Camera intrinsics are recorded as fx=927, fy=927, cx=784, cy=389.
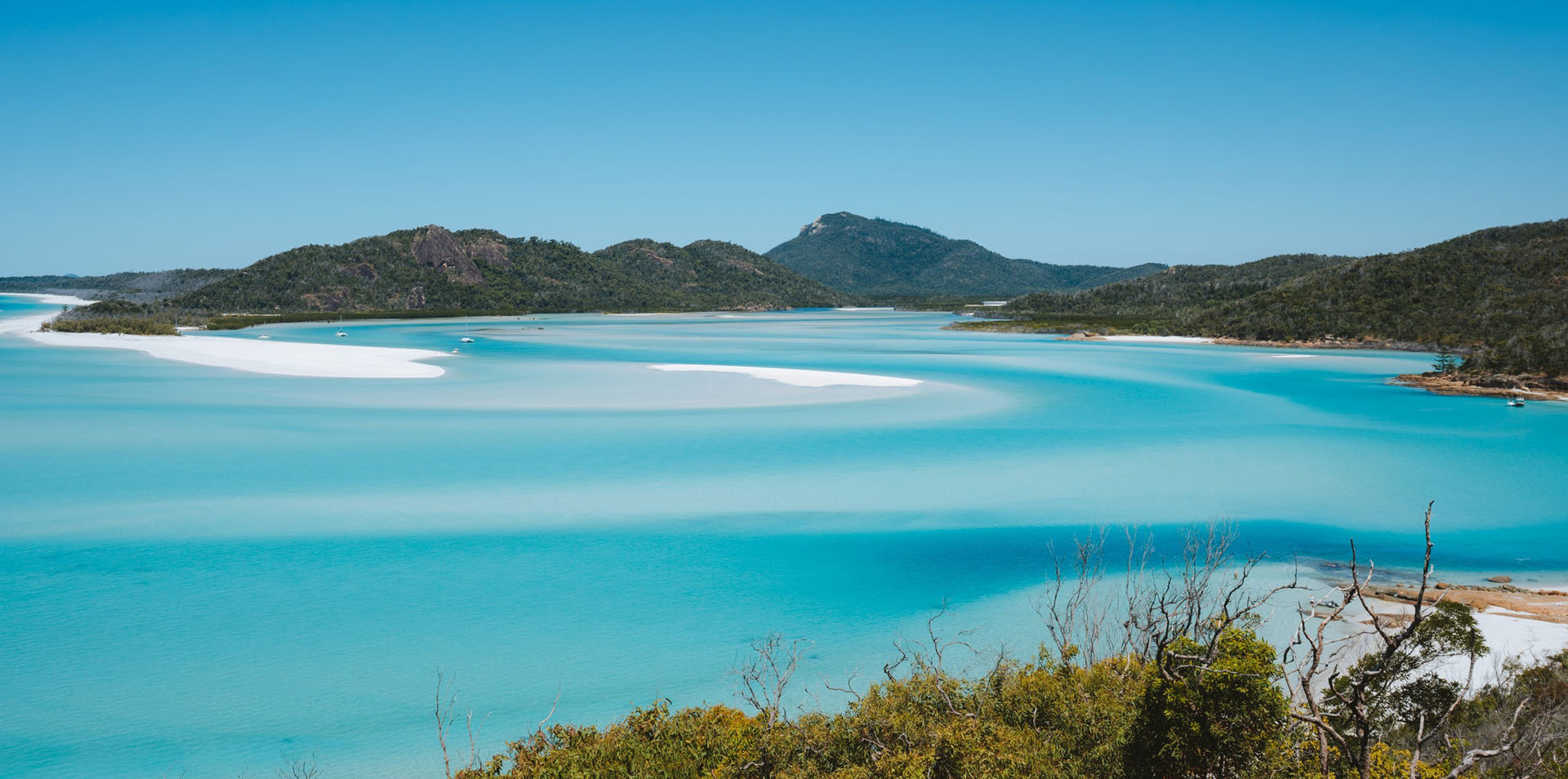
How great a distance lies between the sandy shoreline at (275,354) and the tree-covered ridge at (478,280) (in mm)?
50832

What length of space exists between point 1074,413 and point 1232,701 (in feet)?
91.0

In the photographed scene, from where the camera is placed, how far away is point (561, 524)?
1819 cm

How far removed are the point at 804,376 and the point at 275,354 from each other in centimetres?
3038

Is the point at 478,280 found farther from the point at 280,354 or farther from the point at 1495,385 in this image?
the point at 1495,385

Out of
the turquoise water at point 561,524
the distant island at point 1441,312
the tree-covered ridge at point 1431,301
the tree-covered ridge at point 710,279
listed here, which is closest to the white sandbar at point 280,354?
the turquoise water at point 561,524

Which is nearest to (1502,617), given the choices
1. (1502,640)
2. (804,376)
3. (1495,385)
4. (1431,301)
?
(1502,640)

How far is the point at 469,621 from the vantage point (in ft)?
43.1

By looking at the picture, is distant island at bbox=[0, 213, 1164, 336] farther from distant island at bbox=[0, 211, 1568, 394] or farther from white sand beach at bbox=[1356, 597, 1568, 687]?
white sand beach at bbox=[1356, 597, 1568, 687]

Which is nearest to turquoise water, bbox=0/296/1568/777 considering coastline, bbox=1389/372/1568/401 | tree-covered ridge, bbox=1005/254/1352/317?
coastline, bbox=1389/372/1568/401

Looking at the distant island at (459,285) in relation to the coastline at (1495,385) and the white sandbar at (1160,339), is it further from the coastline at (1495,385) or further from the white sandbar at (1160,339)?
the coastline at (1495,385)

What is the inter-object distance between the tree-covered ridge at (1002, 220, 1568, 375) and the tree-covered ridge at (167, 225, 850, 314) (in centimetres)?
9086

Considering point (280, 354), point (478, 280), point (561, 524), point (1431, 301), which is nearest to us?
point (561, 524)

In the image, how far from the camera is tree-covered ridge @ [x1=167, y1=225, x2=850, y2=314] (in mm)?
125500

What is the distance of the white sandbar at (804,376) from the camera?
4062cm
